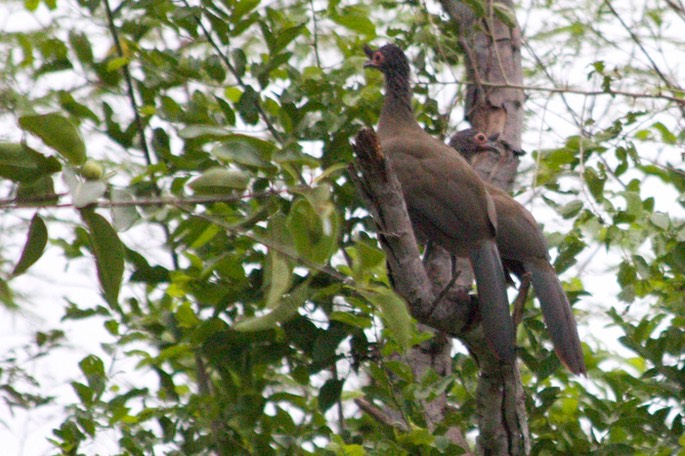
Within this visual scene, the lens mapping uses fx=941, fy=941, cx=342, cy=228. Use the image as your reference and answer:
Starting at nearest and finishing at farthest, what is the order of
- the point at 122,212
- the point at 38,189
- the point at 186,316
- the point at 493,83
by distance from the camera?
the point at 38,189, the point at 122,212, the point at 186,316, the point at 493,83

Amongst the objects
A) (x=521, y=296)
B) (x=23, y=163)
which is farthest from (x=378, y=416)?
(x=23, y=163)

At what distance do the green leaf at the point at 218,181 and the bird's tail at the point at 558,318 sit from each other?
2719 mm

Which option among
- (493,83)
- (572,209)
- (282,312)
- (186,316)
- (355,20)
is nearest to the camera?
(282,312)

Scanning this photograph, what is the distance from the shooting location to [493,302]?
3.94 metres

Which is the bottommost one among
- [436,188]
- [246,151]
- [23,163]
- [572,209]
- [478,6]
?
[23,163]

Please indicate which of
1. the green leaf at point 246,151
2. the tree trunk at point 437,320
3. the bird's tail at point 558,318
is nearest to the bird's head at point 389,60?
the bird's tail at point 558,318

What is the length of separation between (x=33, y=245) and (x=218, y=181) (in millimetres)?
374

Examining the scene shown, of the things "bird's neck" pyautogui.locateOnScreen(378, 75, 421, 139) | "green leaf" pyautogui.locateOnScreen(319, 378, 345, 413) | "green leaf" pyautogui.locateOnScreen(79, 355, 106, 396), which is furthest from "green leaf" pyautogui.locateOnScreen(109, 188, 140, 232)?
"bird's neck" pyautogui.locateOnScreen(378, 75, 421, 139)

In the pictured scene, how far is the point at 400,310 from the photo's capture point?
199cm

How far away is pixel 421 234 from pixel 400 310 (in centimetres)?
306

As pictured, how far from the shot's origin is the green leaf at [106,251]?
166 centimetres

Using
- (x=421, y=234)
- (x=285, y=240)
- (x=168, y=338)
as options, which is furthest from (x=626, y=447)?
(x=285, y=240)

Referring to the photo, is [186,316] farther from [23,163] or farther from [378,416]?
[23,163]

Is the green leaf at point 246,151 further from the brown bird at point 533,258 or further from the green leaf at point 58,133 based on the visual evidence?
the brown bird at point 533,258
